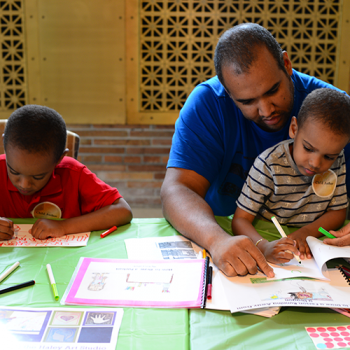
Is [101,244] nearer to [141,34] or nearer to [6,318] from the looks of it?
[6,318]

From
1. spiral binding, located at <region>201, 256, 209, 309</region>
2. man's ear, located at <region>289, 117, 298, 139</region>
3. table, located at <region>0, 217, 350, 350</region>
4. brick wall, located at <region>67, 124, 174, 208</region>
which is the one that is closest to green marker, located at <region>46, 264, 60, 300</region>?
table, located at <region>0, 217, 350, 350</region>

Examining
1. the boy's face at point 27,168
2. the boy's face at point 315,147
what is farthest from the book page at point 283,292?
the boy's face at point 27,168

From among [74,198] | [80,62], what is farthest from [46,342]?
[80,62]

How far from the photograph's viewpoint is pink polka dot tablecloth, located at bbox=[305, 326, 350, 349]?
2.33 ft

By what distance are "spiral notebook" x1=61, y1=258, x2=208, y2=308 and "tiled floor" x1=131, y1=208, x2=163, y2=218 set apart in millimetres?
2214

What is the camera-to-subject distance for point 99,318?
779 millimetres

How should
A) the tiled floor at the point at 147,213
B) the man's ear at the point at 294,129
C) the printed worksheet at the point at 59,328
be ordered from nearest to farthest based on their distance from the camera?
the printed worksheet at the point at 59,328, the man's ear at the point at 294,129, the tiled floor at the point at 147,213

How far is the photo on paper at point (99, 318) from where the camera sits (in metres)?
0.76

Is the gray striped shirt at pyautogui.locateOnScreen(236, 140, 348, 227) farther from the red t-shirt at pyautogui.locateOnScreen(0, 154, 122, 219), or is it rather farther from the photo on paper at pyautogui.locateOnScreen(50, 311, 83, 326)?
the photo on paper at pyautogui.locateOnScreen(50, 311, 83, 326)

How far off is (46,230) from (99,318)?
1.70ft

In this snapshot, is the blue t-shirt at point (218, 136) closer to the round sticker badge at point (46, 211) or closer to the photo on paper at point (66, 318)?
the round sticker badge at point (46, 211)

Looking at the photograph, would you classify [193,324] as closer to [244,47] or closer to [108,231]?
[108,231]

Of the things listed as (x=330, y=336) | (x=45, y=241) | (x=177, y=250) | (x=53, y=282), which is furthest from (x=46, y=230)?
(x=330, y=336)

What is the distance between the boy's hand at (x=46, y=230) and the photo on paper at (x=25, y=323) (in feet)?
1.37
